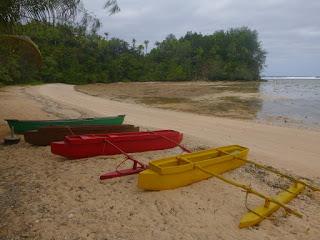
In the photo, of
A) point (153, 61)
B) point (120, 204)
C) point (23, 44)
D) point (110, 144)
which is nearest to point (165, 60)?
point (153, 61)

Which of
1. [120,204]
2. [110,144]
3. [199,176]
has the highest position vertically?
[110,144]

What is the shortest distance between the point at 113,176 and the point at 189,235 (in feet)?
6.54

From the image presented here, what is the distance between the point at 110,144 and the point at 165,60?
6391 centimetres

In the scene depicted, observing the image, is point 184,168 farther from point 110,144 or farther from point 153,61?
point 153,61

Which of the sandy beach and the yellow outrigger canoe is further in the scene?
the yellow outrigger canoe

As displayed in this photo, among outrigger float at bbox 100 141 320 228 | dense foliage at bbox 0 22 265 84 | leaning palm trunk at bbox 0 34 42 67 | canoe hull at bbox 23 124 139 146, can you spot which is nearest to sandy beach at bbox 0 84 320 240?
outrigger float at bbox 100 141 320 228

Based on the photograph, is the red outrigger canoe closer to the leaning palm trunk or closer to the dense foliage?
the leaning palm trunk

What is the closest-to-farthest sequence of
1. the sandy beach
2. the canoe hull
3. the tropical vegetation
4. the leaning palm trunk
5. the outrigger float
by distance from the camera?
the sandy beach → the outrigger float → the canoe hull → the leaning palm trunk → the tropical vegetation

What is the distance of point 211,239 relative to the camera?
3.99 metres

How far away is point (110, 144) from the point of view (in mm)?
6930

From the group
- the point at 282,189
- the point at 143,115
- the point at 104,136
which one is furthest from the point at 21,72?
the point at 282,189

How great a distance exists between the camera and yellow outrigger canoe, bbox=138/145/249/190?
16.7 ft

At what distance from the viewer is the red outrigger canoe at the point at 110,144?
661 cm

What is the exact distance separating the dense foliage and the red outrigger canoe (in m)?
37.0
